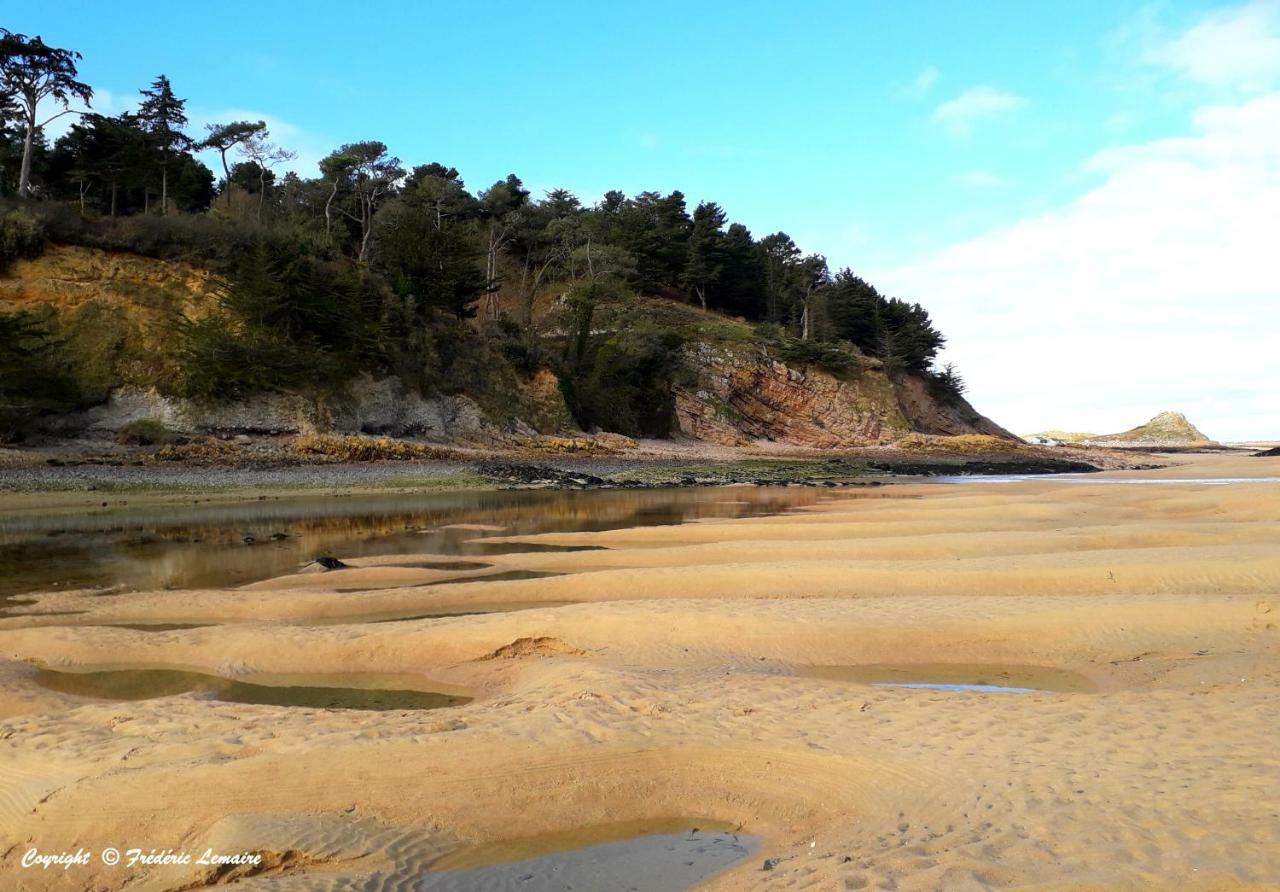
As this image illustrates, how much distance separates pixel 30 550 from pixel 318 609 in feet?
28.3

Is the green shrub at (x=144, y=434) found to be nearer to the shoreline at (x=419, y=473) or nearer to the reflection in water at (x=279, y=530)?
the shoreline at (x=419, y=473)

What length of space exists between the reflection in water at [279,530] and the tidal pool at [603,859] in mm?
9398

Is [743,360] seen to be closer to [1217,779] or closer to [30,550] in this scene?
[30,550]

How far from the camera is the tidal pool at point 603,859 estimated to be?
152 inches

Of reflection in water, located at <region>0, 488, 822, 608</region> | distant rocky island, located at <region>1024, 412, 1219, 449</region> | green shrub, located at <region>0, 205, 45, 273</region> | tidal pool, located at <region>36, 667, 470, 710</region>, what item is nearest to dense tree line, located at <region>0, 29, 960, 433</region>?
green shrub, located at <region>0, 205, 45, 273</region>

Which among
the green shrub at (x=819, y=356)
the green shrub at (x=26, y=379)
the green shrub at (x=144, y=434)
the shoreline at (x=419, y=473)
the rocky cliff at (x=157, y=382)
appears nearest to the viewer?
the shoreline at (x=419, y=473)

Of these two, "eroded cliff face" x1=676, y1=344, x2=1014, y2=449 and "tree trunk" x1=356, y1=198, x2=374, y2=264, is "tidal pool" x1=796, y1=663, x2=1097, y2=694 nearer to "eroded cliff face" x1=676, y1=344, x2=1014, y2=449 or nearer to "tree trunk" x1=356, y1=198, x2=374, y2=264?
"eroded cliff face" x1=676, y1=344, x2=1014, y2=449

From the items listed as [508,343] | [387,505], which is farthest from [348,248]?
[387,505]

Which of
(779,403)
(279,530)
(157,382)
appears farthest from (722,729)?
(779,403)

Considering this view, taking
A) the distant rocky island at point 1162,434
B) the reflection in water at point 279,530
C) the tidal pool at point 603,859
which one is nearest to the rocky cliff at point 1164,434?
the distant rocky island at point 1162,434

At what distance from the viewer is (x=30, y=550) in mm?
14766

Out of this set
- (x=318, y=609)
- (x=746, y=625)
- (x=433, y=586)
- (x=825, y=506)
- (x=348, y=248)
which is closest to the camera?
(x=746, y=625)

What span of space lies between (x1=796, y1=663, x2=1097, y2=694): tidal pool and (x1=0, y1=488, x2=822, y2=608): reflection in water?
338 inches

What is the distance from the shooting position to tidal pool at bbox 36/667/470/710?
6.86 meters
